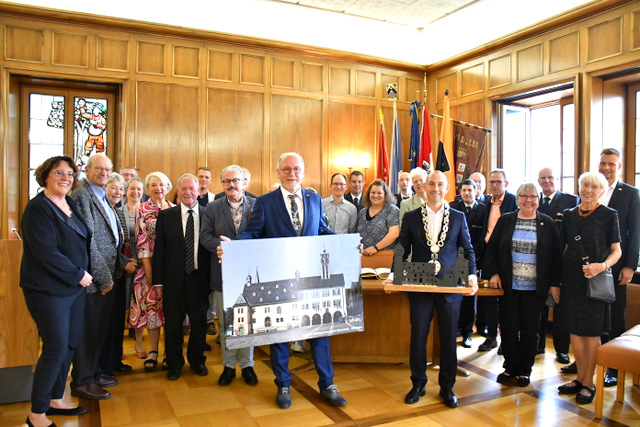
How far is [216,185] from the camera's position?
24.8 ft

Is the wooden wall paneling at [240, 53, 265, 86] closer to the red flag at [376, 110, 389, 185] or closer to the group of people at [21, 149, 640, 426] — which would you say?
the red flag at [376, 110, 389, 185]

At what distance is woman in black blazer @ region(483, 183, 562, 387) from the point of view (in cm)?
381

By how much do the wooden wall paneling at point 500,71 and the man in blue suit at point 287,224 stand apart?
5103 millimetres

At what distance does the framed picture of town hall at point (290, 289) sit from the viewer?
10.4 ft

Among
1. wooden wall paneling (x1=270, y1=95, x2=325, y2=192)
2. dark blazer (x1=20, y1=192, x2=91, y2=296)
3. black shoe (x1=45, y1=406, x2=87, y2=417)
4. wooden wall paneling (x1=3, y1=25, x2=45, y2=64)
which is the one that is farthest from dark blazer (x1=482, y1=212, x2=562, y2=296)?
wooden wall paneling (x1=3, y1=25, x2=45, y2=64)

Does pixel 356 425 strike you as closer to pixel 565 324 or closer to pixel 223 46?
pixel 565 324

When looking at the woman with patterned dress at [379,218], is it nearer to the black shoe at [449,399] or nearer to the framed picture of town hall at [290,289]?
the framed picture of town hall at [290,289]

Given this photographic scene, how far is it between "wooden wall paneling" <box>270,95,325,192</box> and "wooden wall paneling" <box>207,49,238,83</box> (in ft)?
2.53

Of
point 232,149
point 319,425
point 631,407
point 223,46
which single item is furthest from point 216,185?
point 631,407

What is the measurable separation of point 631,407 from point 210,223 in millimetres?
3270

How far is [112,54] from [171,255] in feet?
14.2

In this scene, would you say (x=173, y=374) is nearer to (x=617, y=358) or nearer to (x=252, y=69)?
(x=617, y=358)

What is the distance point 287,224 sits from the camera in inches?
135

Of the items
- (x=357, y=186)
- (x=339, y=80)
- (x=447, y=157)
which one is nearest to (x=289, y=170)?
(x=357, y=186)
